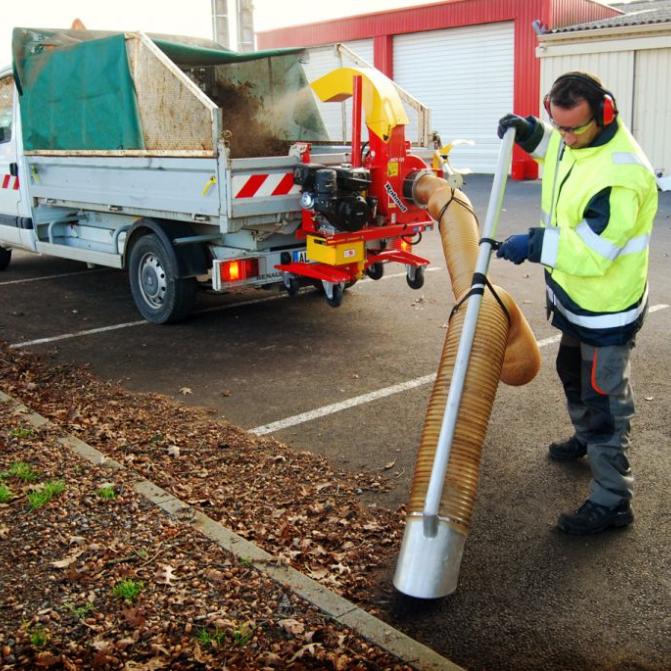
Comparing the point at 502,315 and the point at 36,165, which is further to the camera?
the point at 36,165

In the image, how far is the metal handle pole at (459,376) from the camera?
11.1 feet

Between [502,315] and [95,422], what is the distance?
9.42 ft

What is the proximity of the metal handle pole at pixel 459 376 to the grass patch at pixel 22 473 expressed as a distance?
226 centimetres

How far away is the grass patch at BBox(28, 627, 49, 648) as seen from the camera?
3.09 meters

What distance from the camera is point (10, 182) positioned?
9.76 m

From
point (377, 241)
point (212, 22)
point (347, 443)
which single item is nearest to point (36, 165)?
point (377, 241)

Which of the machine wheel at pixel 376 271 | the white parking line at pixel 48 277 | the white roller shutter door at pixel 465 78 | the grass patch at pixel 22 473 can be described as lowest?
the grass patch at pixel 22 473

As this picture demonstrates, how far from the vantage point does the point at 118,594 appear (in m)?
3.40

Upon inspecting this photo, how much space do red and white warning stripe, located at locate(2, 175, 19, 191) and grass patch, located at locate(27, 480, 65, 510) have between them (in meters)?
6.24

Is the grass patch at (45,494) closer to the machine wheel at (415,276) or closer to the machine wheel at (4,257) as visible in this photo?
the machine wheel at (415,276)

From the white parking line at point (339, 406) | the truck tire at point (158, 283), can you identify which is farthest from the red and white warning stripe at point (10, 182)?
the white parking line at point (339, 406)

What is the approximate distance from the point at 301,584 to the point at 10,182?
786 centimetres

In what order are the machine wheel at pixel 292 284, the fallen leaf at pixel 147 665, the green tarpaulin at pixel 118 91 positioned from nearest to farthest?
the fallen leaf at pixel 147 665 → the machine wheel at pixel 292 284 → the green tarpaulin at pixel 118 91

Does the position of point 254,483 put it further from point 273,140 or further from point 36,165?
point 36,165
